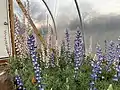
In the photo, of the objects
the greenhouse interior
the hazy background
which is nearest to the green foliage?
the greenhouse interior

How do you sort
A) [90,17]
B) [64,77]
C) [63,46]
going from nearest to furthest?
[64,77]
[63,46]
[90,17]

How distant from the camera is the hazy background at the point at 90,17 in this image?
8.77 feet

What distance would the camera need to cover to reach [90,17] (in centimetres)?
290

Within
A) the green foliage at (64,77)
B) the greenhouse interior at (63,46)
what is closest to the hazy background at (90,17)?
the greenhouse interior at (63,46)

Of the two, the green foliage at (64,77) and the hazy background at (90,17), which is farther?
the hazy background at (90,17)

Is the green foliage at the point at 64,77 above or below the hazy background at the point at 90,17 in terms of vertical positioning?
A: below

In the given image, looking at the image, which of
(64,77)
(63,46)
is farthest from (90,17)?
(64,77)

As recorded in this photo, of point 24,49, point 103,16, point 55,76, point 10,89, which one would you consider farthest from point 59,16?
point 55,76

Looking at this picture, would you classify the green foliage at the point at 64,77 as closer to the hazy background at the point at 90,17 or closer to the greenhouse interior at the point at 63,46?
the greenhouse interior at the point at 63,46

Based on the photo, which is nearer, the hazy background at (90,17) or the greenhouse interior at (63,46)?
the greenhouse interior at (63,46)

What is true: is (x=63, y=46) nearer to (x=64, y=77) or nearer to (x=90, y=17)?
(x=64, y=77)

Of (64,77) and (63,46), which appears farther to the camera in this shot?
(63,46)

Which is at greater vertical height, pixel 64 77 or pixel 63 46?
pixel 63 46

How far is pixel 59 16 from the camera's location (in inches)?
132
